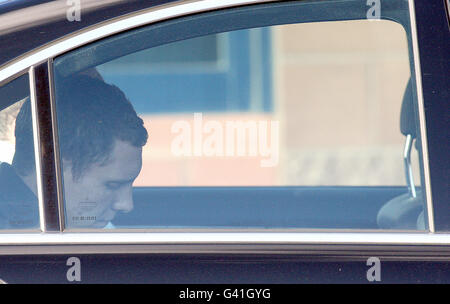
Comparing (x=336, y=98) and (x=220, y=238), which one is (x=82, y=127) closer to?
(x=220, y=238)

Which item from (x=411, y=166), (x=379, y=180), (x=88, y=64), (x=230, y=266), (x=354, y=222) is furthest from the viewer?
(x=379, y=180)

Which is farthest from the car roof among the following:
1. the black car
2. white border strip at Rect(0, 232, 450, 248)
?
white border strip at Rect(0, 232, 450, 248)

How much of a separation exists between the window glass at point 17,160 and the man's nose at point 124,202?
234 mm

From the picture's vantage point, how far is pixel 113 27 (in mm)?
1863

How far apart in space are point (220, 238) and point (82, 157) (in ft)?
1.34

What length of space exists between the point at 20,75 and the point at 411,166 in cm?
163

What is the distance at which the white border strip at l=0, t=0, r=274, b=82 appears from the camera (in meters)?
1.86

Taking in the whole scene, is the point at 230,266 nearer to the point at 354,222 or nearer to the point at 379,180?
the point at 354,222

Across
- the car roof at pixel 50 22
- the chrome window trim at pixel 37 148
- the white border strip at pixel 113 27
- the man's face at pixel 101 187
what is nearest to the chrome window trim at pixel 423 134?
the white border strip at pixel 113 27

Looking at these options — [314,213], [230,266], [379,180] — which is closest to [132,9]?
[230,266]

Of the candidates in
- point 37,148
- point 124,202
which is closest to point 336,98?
point 124,202

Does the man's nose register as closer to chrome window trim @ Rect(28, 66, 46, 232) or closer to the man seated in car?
the man seated in car

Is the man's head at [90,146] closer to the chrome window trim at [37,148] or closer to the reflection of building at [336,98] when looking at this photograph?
the chrome window trim at [37,148]

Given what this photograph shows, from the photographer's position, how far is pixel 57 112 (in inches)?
74.9
